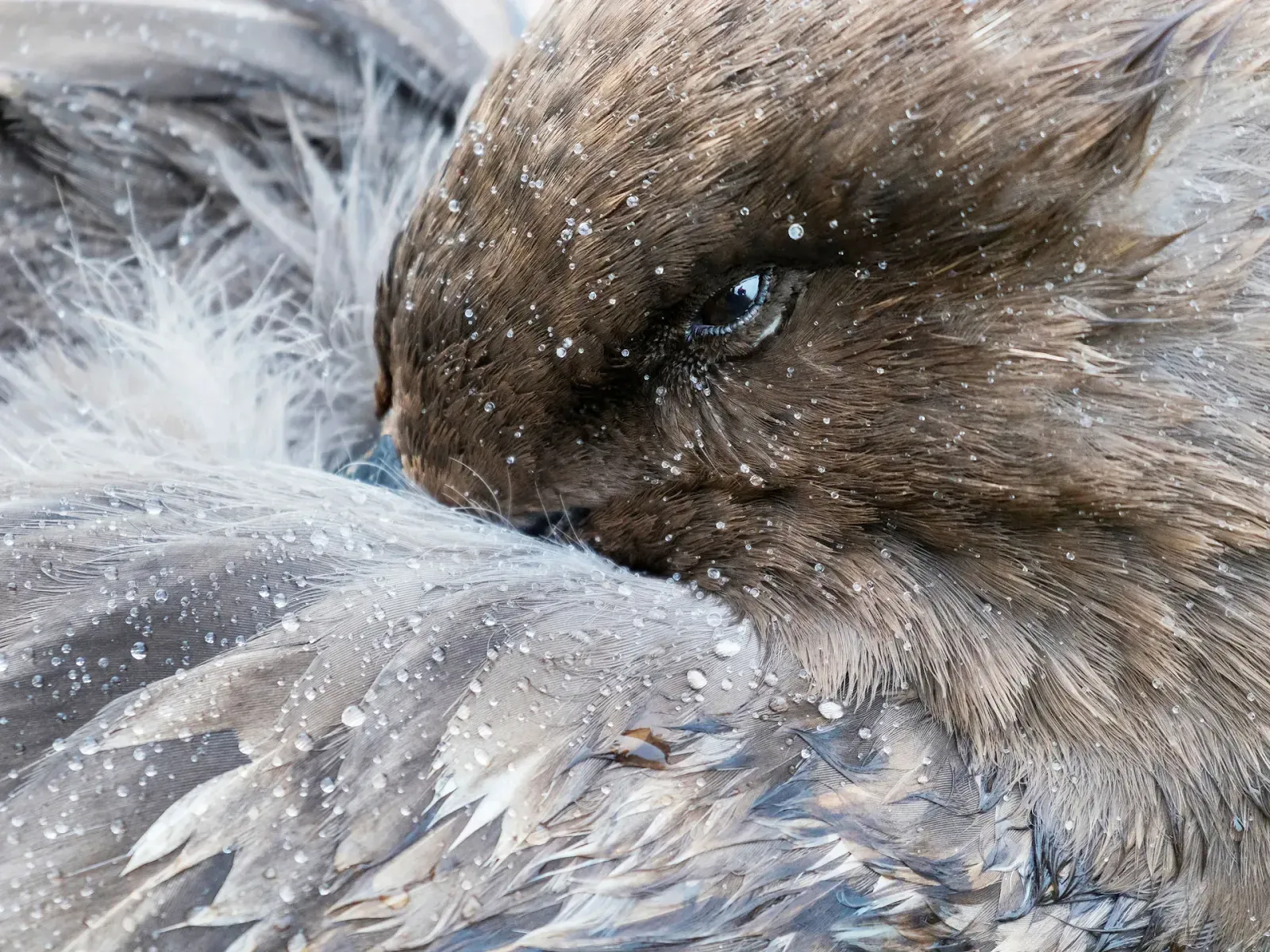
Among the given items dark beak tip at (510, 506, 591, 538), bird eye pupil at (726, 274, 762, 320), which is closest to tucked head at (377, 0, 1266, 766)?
bird eye pupil at (726, 274, 762, 320)

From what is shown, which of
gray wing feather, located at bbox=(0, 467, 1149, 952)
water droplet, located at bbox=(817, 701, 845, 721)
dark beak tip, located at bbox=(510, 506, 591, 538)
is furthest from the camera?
dark beak tip, located at bbox=(510, 506, 591, 538)

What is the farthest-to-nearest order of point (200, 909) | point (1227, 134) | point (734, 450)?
1. point (734, 450)
2. point (1227, 134)
3. point (200, 909)

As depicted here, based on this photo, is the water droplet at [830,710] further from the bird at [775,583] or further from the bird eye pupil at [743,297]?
the bird eye pupil at [743,297]

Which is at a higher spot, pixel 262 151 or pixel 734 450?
pixel 262 151

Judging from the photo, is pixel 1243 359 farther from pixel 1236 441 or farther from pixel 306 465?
pixel 306 465

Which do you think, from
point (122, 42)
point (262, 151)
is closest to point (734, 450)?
point (262, 151)

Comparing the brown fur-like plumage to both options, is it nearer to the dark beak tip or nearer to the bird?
the bird

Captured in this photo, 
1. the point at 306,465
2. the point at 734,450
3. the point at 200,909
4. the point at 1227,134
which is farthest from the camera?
the point at 306,465
